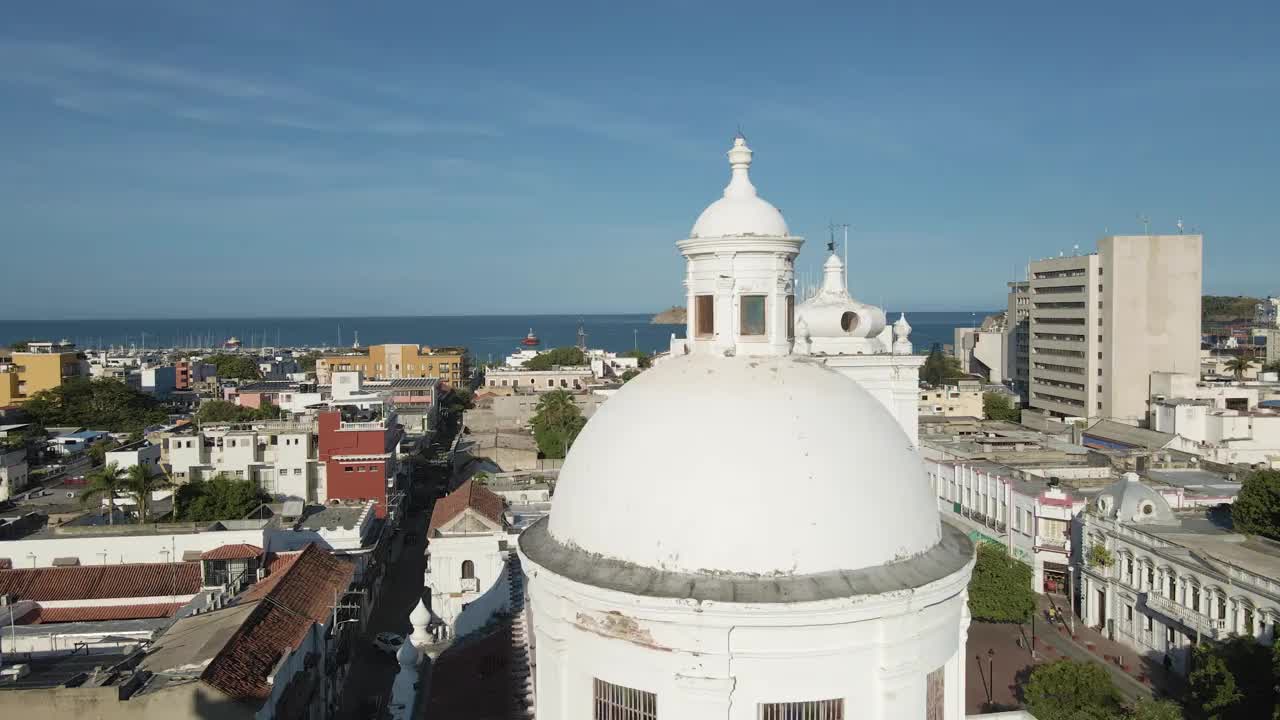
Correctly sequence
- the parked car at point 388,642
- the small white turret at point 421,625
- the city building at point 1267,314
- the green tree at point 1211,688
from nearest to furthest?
1. the small white turret at point 421,625
2. the green tree at point 1211,688
3. the parked car at point 388,642
4. the city building at point 1267,314

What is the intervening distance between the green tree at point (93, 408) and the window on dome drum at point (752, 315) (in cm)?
8093

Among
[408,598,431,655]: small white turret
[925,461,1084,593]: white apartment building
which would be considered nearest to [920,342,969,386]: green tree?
[925,461,1084,593]: white apartment building

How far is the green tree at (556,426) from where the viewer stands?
65750mm

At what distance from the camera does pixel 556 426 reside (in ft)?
226

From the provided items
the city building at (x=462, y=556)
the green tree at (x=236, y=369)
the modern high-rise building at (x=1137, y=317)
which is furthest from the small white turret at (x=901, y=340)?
the green tree at (x=236, y=369)

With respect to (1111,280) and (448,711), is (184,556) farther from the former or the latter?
(1111,280)

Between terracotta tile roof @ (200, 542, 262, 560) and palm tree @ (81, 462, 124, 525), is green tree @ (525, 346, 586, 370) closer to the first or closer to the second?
palm tree @ (81, 462, 124, 525)

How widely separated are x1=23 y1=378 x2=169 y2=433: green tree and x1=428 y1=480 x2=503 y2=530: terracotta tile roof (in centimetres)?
5747

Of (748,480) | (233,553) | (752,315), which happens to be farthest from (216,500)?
(748,480)

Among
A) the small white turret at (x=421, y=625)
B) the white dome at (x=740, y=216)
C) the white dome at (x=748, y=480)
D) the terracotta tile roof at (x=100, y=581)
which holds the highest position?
the white dome at (x=740, y=216)

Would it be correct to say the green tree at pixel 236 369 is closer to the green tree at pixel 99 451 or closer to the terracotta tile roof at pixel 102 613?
the green tree at pixel 99 451

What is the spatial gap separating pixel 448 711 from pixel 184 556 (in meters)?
21.3

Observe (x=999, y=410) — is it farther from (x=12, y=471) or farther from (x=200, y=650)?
(x=200, y=650)

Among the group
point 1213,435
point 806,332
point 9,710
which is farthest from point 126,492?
point 1213,435
